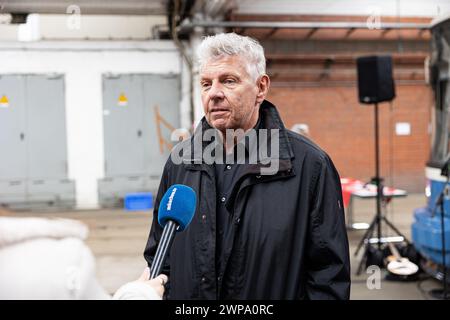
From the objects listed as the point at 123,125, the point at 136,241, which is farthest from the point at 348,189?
the point at 123,125

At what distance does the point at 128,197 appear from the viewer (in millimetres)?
→ 8172

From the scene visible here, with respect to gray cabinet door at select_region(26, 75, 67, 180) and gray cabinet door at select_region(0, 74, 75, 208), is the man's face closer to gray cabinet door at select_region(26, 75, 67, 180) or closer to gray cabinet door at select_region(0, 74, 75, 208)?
gray cabinet door at select_region(0, 74, 75, 208)

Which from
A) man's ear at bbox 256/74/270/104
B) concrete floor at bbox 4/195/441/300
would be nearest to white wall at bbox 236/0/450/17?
concrete floor at bbox 4/195/441/300

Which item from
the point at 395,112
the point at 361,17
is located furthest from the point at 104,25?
the point at 395,112

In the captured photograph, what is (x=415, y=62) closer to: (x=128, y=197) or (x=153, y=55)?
(x=153, y=55)

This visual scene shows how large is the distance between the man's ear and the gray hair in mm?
67

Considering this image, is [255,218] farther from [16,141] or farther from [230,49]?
[16,141]

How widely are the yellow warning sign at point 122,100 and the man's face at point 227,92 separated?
23.8 feet

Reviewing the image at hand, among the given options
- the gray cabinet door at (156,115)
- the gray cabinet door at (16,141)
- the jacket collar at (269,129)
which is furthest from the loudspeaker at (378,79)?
the gray cabinet door at (16,141)

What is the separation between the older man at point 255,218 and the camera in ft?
4.68

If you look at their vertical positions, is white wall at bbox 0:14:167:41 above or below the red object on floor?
above

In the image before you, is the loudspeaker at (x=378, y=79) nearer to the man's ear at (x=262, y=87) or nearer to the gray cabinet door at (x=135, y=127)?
the man's ear at (x=262, y=87)

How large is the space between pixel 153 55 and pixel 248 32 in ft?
5.57

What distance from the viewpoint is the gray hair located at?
1.41 meters
